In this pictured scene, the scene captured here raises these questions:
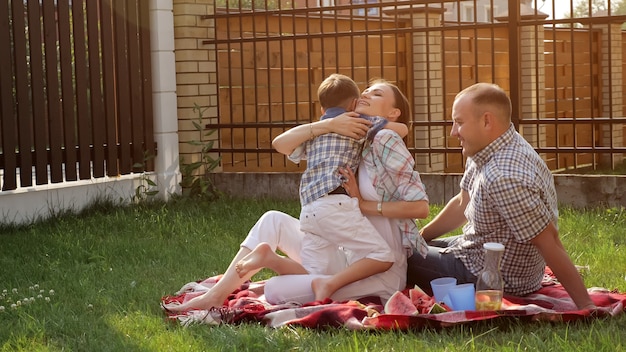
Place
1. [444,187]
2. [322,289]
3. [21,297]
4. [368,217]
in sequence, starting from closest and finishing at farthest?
[322,289] → [368,217] → [21,297] → [444,187]

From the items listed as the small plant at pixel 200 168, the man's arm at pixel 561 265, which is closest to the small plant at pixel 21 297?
the man's arm at pixel 561 265

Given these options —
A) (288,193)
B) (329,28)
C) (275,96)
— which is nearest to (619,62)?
(329,28)

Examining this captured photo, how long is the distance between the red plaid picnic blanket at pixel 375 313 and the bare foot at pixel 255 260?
6.4 inches

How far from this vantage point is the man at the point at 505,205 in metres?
4.67

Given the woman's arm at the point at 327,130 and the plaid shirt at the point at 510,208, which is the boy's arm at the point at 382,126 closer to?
the woman's arm at the point at 327,130

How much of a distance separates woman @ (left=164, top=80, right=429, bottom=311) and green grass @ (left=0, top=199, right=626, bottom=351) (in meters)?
Result: 0.39

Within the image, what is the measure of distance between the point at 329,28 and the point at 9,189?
568 cm

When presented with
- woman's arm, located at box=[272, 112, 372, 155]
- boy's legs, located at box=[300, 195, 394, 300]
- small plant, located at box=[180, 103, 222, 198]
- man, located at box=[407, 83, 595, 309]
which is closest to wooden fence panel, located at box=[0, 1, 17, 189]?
small plant, located at box=[180, 103, 222, 198]

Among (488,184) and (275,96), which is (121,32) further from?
(488,184)

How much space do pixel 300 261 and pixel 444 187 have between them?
386 centimetres

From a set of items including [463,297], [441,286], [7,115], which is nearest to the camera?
[463,297]

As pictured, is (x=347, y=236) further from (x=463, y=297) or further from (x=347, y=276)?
(x=463, y=297)

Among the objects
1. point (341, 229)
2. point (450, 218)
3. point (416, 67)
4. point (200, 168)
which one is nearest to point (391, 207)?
point (341, 229)

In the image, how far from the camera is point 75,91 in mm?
9188
